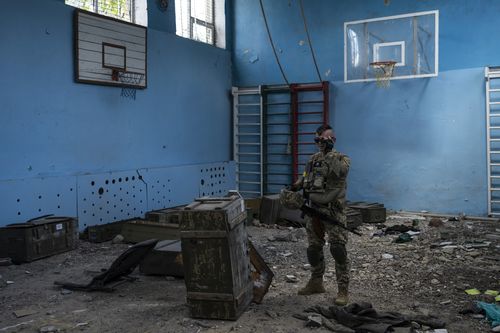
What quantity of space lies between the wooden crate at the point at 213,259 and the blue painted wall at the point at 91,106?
336 centimetres

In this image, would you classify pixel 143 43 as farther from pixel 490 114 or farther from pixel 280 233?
pixel 490 114

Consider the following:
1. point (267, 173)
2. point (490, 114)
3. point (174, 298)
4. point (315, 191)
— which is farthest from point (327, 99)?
point (174, 298)

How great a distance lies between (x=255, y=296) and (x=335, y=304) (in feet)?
2.24

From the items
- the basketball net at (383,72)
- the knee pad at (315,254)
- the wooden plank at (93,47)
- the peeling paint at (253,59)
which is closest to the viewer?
the knee pad at (315,254)

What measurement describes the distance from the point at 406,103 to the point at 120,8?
502cm

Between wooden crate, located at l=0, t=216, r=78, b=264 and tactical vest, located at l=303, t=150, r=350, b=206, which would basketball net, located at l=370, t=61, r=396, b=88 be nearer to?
tactical vest, located at l=303, t=150, r=350, b=206

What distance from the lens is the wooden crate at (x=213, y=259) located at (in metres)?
3.71

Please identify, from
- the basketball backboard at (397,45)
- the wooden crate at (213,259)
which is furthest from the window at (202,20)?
the wooden crate at (213,259)

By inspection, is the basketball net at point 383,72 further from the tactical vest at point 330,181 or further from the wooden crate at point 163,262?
the wooden crate at point 163,262

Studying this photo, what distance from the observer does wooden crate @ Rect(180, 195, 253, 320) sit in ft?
12.2

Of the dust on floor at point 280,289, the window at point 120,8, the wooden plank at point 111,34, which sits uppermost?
the window at point 120,8

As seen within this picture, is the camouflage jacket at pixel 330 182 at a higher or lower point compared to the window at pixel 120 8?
lower

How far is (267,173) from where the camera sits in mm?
10078

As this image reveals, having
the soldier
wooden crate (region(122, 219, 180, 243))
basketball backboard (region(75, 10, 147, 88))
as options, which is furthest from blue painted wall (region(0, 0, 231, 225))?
the soldier
